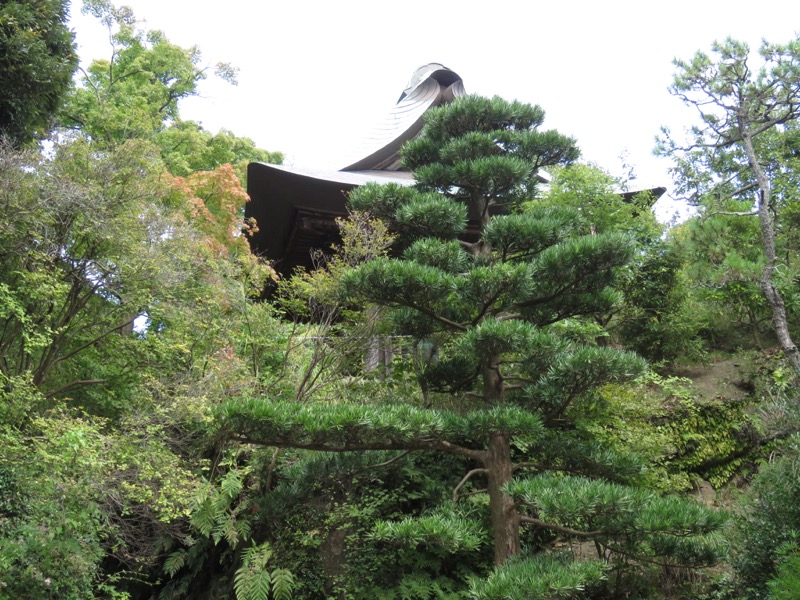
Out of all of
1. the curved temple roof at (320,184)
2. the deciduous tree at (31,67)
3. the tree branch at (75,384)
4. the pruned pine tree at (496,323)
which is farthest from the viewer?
the curved temple roof at (320,184)

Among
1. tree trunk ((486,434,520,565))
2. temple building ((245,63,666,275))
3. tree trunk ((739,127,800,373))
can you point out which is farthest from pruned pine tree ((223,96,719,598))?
tree trunk ((739,127,800,373))

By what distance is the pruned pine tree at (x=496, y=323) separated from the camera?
3.74 m

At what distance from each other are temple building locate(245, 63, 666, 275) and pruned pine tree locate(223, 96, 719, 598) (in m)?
2.09

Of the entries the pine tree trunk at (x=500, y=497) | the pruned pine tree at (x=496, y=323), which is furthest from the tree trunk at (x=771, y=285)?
the pine tree trunk at (x=500, y=497)

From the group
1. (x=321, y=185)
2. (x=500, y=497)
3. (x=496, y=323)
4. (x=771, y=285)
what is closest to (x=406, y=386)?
(x=500, y=497)

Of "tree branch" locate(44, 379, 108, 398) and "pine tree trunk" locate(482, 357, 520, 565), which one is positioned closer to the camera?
"pine tree trunk" locate(482, 357, 520, 565)

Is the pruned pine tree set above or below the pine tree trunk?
above

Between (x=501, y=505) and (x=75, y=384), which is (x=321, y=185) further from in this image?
(x=501, y=505)

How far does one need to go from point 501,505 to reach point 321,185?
218 inches

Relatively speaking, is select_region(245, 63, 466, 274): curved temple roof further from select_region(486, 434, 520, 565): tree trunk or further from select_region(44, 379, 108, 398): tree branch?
select_region(486, 434, 520, 565): tree trunk

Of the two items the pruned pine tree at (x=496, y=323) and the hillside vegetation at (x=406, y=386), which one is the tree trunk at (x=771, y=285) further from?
the pruned pine tree at (x=496, y=323)

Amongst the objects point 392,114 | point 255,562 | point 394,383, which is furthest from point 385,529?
point 392,114

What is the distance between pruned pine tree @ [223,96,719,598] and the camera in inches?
147

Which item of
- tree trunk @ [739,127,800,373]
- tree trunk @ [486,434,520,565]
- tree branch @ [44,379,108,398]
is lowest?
tree trunk @ [486,434,520,565]
